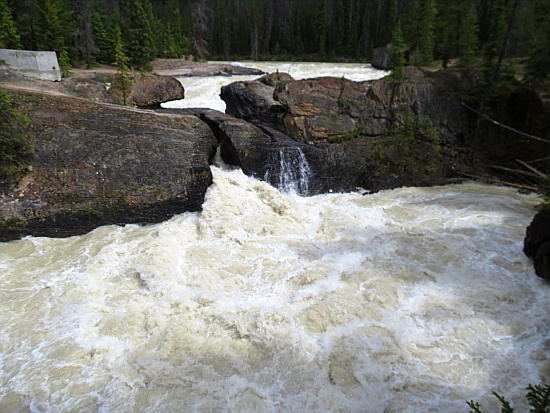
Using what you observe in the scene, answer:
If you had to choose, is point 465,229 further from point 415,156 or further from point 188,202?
point 188,202

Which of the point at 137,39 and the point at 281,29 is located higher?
the point at 281,29

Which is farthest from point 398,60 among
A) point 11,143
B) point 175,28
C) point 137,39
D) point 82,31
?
point 175,28

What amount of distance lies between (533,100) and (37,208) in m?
18.7

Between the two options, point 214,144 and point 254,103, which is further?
point 254,103

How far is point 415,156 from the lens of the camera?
13.8 m

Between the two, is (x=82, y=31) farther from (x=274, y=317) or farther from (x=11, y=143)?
(x=274, y=317)

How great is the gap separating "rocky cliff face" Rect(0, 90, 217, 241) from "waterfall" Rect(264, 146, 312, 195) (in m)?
2.41

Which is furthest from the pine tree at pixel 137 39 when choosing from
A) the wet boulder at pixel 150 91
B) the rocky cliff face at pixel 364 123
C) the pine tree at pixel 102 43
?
the rocky cliff face at pixel 364 123

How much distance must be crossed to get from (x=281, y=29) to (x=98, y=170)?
55291 mm

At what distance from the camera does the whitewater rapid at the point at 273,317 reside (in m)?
4.91

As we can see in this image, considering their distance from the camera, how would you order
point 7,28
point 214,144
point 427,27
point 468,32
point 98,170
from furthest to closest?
point 427,27, point 7,28, point 468,32, point 214,144, point 98,170

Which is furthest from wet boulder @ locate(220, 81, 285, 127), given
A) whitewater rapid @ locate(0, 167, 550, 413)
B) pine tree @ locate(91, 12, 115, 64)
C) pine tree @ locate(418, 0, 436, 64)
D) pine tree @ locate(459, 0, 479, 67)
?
pine tree @ locate(91, 12, 115, 64)

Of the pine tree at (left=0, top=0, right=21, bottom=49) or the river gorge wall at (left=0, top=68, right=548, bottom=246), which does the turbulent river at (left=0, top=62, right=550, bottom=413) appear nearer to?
the river gorge wall at (left=0, top=68, right=548, bottom=246)

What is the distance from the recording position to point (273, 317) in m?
6.14
